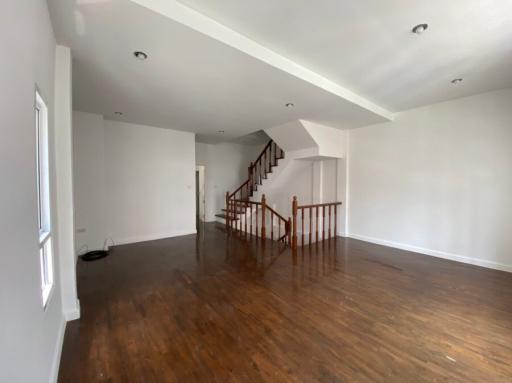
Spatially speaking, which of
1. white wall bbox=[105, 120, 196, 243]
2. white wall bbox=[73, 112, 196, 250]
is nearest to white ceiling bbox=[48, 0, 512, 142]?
white wall bbox=[73, 112, 196, 250]

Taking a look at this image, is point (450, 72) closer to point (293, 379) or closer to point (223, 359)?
point (293, 379)

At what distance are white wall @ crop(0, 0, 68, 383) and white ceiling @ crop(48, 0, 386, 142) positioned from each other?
52 cm

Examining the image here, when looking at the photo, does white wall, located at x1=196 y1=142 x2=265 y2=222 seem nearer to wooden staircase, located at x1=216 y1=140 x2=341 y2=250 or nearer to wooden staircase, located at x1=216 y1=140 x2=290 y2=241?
wooden staircase, located at x1=216 y1=140 x2=341 y2=250

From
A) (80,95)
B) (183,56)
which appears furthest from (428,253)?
(80,95)

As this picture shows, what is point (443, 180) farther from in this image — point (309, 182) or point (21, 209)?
point (21, 209)

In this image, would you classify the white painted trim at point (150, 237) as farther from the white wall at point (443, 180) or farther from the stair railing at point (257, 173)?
the white wall at point (443, 180)

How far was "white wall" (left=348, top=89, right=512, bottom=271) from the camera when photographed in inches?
139

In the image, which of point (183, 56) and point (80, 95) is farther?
point (80, 95)

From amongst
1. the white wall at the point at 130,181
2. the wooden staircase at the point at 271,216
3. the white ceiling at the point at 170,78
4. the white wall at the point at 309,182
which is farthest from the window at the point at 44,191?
the white wall at the point at 309,182

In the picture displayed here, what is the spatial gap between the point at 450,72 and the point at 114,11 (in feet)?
13.1

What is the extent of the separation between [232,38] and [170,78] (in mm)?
1156

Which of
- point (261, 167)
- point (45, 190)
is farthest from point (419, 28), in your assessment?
point (261, 167)

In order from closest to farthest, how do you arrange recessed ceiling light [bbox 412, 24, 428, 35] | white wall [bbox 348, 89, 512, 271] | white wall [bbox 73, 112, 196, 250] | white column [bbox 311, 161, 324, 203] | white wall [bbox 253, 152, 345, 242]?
1. recessed ceiling light [bbox 412, 24, 428, 35]
2. white wall [bbox 348, 89, 512, 271]
3. white wall [bbox 73, 112, 196, 250]
4. white wall [bbox 253, 152, 345, 242]
5. white column [bbox 311, 161, 324, 203]

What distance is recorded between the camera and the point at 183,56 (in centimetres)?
239
